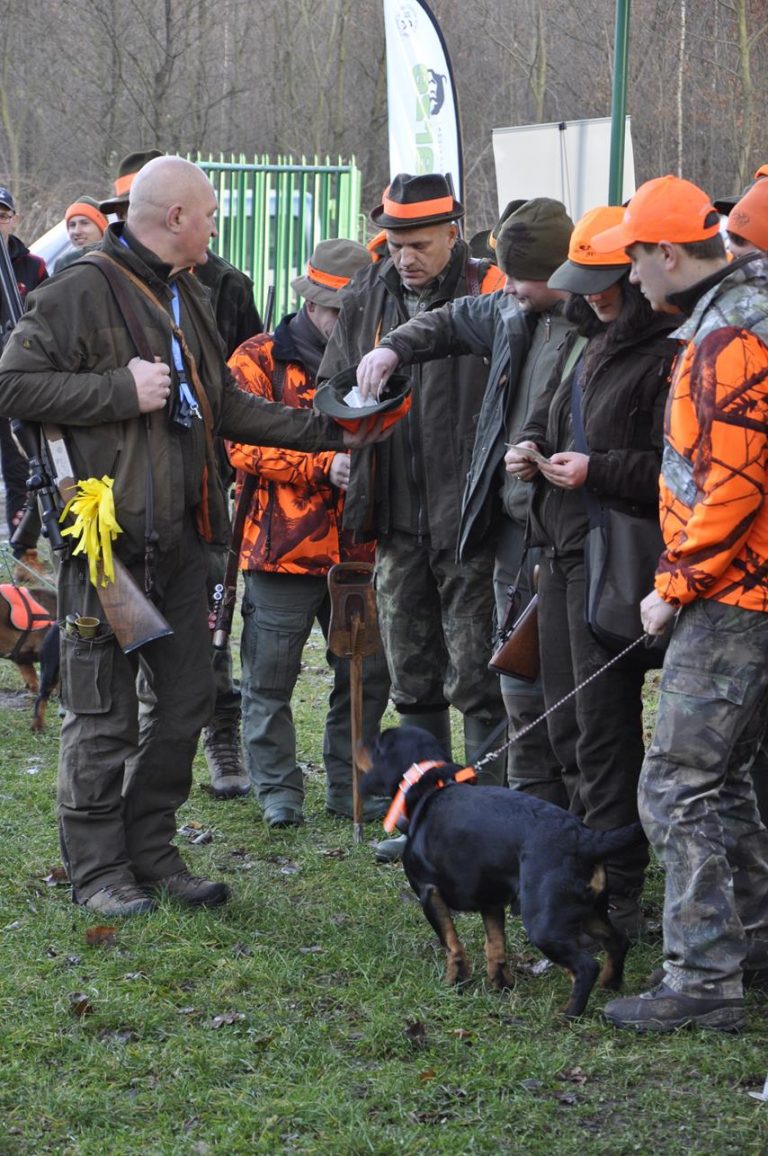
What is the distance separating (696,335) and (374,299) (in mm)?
2290

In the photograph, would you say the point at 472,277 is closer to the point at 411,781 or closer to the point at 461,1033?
the point at 411,781

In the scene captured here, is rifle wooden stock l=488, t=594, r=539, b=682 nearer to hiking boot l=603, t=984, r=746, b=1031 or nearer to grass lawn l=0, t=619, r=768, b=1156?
grass lawn l=0, t=619, r=768, b=1156

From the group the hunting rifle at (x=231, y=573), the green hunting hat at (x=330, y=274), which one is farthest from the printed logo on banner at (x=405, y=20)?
the hunting rifle at (x=231, y=573)

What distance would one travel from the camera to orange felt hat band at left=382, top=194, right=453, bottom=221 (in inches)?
208

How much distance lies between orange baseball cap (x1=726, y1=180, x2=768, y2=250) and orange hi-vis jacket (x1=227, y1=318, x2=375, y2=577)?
226cm

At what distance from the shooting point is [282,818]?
6.05 m

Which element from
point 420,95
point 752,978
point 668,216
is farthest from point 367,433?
point 420,95

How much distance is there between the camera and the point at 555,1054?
146 inches

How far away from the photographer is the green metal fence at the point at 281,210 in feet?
59.5

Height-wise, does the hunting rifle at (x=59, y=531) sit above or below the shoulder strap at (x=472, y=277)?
below

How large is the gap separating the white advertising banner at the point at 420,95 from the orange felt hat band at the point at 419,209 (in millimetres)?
6611

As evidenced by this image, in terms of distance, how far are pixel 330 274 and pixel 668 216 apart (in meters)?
2.60

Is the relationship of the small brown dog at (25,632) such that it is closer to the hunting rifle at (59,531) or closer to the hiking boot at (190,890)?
the hiking boot at (190,890)

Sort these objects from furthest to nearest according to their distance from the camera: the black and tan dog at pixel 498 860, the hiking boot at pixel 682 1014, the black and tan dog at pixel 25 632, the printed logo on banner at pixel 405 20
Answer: the printed logo on banner at pixel 405 20, the black and tan dog at pixel 25 632, the black and tan dog at pixel 498 860, the hiking boot at pixel 682 1014
